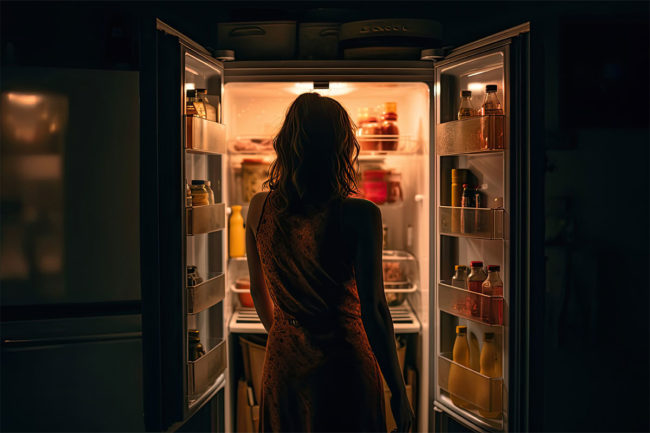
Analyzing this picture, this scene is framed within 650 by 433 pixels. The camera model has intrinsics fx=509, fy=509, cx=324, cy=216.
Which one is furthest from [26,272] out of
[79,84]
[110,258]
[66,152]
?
[79,84]

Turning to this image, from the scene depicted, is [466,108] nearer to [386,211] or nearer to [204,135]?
[386,211]

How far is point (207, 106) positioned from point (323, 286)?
903mm

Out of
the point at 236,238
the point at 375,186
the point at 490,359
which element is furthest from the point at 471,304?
the point at 236,238

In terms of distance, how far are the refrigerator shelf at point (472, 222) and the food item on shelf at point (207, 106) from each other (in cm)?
93

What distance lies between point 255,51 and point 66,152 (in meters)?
0.82

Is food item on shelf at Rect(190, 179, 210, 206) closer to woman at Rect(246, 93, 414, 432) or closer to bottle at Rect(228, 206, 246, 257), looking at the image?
woman at Rect(246, 93, 414, 432)

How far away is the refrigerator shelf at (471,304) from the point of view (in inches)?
67.1

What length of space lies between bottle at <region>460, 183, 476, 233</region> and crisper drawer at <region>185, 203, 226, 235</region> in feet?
2.88

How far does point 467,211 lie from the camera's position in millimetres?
1797

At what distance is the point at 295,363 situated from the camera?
4.45 ft

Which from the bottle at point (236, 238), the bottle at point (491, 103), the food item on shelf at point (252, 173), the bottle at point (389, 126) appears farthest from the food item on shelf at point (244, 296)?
the bottle at point (491, 103)

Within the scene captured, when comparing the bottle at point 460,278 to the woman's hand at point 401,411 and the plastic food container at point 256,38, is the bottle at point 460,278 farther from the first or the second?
the plastic food container at point 256,38
